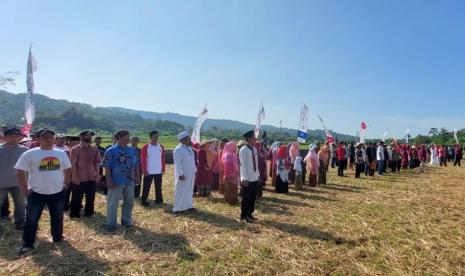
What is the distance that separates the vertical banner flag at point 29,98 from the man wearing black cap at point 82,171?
3931mm

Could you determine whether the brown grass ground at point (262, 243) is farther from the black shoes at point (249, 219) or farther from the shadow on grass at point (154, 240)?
the black shoes at point (249, 219)

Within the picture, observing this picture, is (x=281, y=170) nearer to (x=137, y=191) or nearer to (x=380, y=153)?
(x=137, y=191)

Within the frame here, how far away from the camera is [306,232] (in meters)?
6.89

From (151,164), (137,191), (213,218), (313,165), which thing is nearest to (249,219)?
(213,218)

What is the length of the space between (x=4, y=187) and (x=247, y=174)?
449 cm

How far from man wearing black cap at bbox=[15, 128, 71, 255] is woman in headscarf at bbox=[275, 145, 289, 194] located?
716cm

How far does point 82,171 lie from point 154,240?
266 centimetres

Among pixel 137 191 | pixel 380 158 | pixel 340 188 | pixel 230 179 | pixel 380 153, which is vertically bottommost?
pixel 137 191

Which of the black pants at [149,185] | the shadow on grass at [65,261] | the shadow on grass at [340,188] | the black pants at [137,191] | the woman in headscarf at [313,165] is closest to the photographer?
the shadow on grass at [65,261]

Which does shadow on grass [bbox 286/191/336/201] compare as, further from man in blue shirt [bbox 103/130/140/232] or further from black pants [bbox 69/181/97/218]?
black pants [bbox 69/181/97/218]

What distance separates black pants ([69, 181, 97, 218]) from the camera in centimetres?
780

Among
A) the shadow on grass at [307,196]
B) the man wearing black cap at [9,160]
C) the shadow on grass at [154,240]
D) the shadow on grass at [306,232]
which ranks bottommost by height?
the shadow on grass at [154,240]

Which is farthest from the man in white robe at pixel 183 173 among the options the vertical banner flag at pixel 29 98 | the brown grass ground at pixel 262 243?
the vertical banner flag at pixel 29 98

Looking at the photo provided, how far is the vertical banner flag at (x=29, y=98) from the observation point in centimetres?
1095
